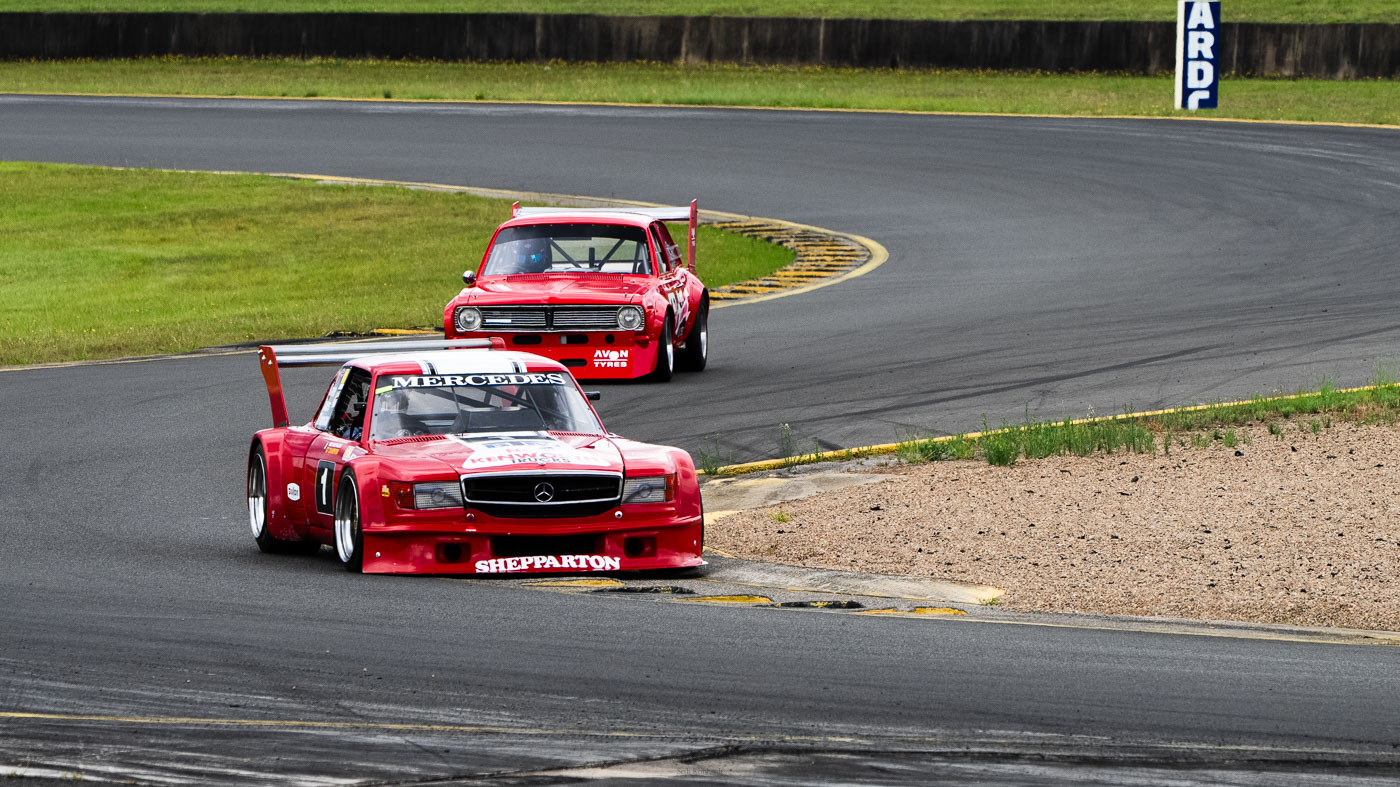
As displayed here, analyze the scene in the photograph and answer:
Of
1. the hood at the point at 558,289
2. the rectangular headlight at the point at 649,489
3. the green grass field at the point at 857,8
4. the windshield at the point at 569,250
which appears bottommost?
the hood at the point at 558,289

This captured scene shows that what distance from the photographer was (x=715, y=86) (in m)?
46.5

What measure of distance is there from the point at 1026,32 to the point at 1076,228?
1959 cm

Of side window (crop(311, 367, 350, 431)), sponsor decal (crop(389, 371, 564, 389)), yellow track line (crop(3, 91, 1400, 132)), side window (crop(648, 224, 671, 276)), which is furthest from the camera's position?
yellow track line (crop(3, 91, 1400, 132))

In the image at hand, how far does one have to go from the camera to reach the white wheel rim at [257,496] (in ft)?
36.9

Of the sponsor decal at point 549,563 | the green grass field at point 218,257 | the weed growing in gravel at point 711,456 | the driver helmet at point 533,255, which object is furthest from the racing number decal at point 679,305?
the sponsor decal at point 549,563

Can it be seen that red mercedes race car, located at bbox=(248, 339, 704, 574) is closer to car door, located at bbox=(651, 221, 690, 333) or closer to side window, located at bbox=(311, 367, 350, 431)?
side window, located at bbox=(311, 367, 350, 431)

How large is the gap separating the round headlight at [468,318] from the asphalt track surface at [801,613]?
1.47 meters

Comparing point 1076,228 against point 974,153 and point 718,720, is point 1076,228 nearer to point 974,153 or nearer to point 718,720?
point 974,153

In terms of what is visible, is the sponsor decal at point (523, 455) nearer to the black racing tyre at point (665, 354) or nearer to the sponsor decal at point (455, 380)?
the sponsor decal at point (455, 380)

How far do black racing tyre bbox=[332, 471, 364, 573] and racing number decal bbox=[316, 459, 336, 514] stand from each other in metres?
→ 0.17

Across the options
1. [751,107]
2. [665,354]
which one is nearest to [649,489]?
[665,354]

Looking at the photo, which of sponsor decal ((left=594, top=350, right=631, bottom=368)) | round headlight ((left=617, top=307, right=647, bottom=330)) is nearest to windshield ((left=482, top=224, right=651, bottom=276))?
round headlight ((left=617, top=307, right=647, bottom=330))

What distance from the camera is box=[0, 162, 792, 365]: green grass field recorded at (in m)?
22.1

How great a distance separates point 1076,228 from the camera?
28203mm
